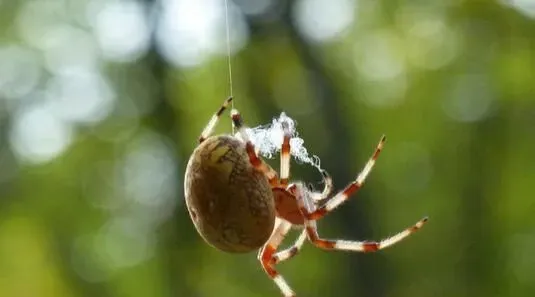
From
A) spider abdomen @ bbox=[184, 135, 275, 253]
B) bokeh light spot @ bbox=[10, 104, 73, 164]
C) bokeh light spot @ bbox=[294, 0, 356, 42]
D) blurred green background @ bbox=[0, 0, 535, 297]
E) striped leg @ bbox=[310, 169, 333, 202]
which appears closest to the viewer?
spider abdomen @ bbox=[184, 135, 275, 253]

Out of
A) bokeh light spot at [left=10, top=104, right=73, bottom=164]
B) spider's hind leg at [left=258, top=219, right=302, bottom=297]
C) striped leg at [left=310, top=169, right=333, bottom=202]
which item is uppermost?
striped leg at [left=310, top=169, right=333, bottom=202]

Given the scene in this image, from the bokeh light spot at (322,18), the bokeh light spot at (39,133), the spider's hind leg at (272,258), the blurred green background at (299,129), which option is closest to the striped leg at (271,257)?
the spider's hind leg at (272,258)

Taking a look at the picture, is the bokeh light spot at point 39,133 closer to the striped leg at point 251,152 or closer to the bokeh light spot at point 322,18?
the bokeh light spot at point 322,18

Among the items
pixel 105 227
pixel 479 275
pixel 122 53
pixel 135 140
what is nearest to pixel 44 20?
pixel 122 53

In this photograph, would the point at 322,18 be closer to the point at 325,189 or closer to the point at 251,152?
the point at 325,189

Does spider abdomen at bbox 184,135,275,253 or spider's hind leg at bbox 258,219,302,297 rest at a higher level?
spider abdomen at bbox 184,135,275,253

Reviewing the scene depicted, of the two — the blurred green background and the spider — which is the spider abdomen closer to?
the spider

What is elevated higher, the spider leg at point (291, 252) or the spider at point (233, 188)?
the spider at point (233, 188)

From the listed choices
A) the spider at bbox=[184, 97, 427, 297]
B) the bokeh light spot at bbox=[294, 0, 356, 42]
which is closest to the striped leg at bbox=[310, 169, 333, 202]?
the spider at bbox=[184, 97, 427, 297]
